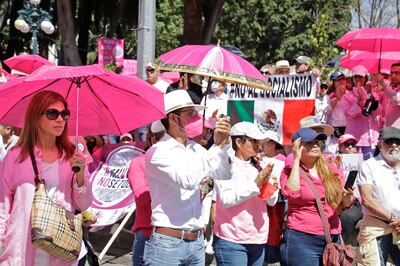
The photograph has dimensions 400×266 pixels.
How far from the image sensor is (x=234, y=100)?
385 inches

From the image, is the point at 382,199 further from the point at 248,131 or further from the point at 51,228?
the point at 51,228

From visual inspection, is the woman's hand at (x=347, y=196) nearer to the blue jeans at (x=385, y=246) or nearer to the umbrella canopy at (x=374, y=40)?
the blue jeans at (x=385, y=246)

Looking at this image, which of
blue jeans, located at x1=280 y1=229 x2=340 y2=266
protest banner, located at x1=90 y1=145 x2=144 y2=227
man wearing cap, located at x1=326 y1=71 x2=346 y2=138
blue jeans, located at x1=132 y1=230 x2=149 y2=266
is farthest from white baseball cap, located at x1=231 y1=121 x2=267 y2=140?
man wearing cap, located at x1=326 y1=71 x2=346 y2=138

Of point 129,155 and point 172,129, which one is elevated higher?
point 172,129

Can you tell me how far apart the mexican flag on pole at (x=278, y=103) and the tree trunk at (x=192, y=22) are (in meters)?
7.13

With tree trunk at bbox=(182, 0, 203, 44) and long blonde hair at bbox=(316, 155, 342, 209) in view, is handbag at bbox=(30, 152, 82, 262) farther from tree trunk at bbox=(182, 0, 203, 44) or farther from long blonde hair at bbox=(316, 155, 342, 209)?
tree trunk at bbox=(182, 0, 203, 44)

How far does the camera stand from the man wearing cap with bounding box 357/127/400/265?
6.13 metres

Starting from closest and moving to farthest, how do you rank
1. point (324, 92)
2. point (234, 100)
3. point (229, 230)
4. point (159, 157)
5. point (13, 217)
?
point (13, 217) < point (159, 157) < point (229, 230) < point (234, 100) < point (324, 92)

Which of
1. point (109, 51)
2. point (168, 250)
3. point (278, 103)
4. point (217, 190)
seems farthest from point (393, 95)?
point (109, 51)

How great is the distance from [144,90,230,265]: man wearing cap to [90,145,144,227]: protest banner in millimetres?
3511

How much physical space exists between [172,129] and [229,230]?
1.13m

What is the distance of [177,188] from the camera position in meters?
4.76

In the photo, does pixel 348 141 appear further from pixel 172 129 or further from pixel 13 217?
pixel 13 217

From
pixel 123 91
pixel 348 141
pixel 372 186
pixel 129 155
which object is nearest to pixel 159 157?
pixel 123 91
